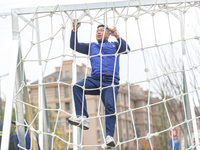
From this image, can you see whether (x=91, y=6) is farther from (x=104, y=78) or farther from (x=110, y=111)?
(x=110, y=111)

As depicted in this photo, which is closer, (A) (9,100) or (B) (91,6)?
(A) (9,100)

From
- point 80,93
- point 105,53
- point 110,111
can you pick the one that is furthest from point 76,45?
point 110,111

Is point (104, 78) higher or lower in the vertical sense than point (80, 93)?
higher

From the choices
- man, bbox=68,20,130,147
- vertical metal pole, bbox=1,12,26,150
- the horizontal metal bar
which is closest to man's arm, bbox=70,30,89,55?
man, bbox=68,20,130,147

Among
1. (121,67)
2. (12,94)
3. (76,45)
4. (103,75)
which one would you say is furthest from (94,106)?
(12,94)

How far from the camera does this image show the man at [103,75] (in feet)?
13.0

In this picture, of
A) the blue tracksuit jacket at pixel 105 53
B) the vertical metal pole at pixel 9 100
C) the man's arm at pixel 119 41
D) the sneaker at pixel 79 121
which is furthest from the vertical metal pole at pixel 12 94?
the man's arm at pixel 119 41

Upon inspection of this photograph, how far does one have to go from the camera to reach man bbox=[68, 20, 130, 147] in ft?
13.0

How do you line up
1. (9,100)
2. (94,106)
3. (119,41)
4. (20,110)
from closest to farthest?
(9,100) → (20,110) → (119,41) → (94,106)

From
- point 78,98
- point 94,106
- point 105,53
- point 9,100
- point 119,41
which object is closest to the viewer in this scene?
point 9,100

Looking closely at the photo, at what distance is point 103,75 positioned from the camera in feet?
13.6

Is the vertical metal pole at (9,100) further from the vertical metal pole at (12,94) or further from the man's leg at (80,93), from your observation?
the man's leg at (80,93)

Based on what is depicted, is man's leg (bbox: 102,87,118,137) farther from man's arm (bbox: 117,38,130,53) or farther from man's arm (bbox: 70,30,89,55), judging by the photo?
man's arm (bbox: 70,30,89,55)

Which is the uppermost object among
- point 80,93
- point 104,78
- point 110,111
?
point 104,78
